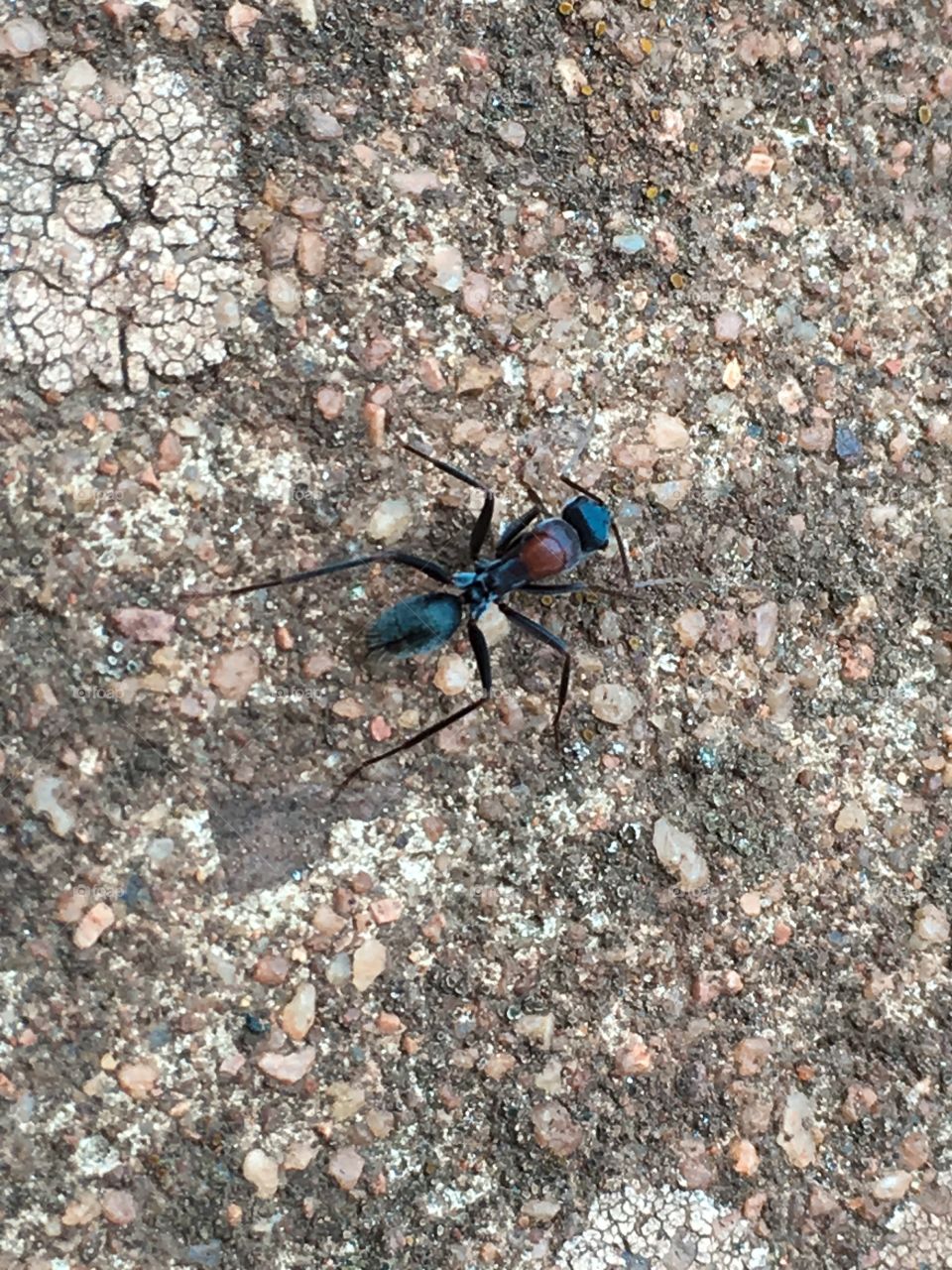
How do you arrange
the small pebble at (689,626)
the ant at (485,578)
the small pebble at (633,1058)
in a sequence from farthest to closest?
the small pebble at (689,626), the small pebble at (633,1058), the ant at (485,578)

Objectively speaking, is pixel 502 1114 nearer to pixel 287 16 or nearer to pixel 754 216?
pixel 754 216

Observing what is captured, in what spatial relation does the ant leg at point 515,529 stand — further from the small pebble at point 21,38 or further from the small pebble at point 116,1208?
the small pebble at point 116,1208

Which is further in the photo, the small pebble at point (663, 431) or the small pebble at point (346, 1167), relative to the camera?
the small pebble at point (663, 431)

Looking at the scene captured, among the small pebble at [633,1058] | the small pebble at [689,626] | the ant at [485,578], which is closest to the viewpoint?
the ant at [485,578]

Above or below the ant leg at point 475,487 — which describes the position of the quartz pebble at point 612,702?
below

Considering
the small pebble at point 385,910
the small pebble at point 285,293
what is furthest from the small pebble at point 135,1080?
the small pebble at point 285,293

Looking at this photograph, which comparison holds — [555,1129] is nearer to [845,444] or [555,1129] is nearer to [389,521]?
[389,521]

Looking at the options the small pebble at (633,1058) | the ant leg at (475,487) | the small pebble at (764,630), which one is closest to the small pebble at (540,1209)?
the small pebble at (633,1058)

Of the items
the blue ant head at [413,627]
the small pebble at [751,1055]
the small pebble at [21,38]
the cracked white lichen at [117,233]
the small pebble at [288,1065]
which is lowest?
the small pebble at [751,1055]

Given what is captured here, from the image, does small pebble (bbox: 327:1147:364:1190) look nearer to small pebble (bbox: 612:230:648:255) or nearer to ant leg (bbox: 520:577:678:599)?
ant leg (bbox: 520:577:678:599)
